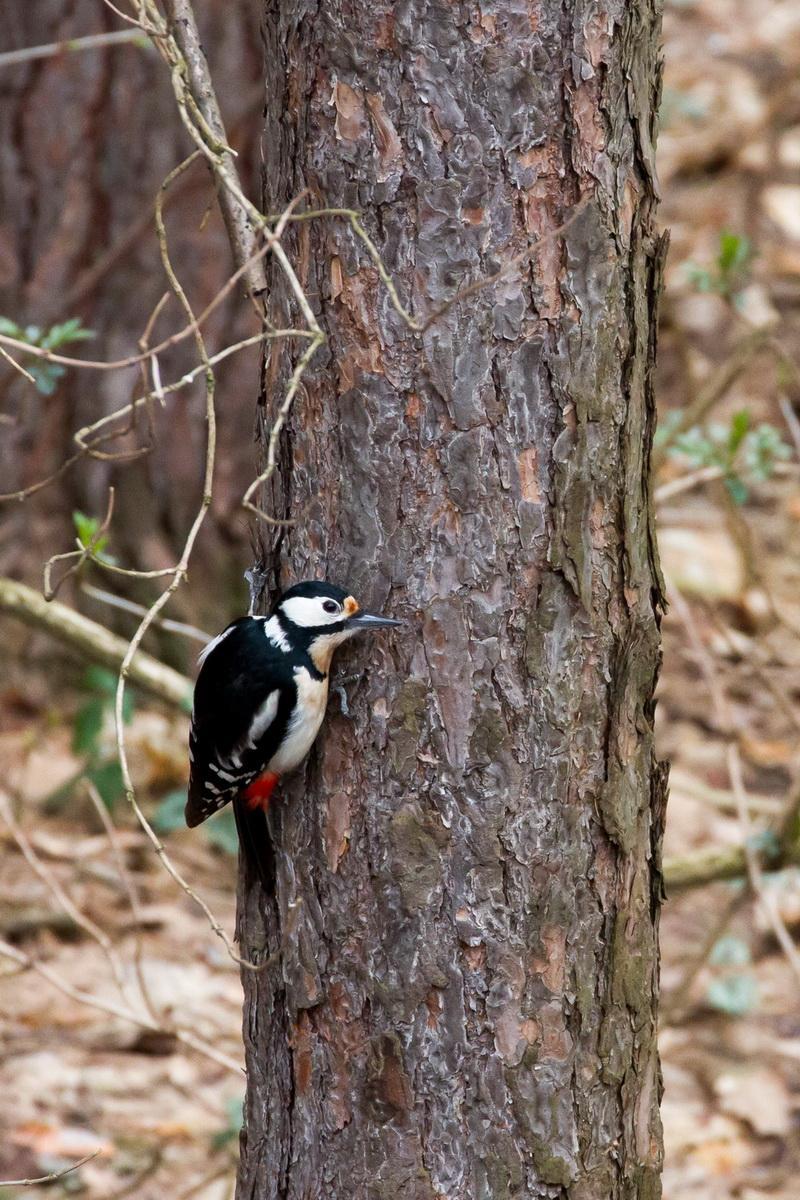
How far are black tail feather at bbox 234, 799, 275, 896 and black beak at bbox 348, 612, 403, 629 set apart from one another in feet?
1.55

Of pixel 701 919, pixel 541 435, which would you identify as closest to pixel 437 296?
pixel 541 435

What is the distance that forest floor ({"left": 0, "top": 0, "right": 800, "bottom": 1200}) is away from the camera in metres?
4.16

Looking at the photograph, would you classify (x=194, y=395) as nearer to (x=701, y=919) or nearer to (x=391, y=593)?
(x=701, y=919)

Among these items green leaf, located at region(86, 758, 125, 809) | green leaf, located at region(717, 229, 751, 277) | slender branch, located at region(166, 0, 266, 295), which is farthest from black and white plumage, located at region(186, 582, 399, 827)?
green leaf, located at region(717, 229, 751, 277)

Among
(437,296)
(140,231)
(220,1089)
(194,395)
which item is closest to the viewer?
(437,296)

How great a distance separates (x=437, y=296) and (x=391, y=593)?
18.8 inches

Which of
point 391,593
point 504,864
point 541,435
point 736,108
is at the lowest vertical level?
point 504,864

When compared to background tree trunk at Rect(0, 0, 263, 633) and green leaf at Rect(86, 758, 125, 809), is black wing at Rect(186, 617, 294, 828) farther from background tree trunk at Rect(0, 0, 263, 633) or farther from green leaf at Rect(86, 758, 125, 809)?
background tree trunk at Rect(0, 0, 263, 633)

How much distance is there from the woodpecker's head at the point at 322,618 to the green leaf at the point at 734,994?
2825 millimetres

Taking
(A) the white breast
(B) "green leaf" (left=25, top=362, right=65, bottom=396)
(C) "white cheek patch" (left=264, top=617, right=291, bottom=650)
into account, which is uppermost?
(B) "green leaf" (left=25, top=362, right=65, bottom=396)

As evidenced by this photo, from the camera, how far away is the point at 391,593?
2248mm

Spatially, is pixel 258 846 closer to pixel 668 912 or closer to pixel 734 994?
pixel 734 994

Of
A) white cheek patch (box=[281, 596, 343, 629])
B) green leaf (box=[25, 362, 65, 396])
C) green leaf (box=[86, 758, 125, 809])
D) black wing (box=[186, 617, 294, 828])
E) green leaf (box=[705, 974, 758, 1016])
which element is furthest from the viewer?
green leaf (box=[86, 758, 125, 809])

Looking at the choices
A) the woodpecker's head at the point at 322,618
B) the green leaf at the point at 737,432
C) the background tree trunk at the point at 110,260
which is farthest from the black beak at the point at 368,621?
the background tree trunk at the point at 110,260
